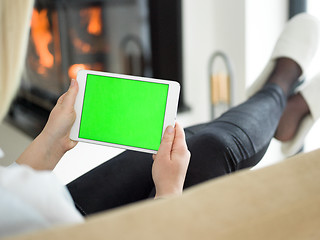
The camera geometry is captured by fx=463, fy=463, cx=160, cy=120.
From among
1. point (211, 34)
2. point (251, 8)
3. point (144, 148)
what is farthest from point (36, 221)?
point (211, 34)

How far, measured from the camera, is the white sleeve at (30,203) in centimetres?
41

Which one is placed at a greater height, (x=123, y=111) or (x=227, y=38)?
(x=123, y=111)

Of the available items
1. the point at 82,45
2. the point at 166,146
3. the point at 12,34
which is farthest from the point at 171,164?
the point at 82,45

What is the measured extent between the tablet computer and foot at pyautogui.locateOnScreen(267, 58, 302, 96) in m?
0.61

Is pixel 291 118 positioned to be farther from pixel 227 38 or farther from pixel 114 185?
pixel 227 38

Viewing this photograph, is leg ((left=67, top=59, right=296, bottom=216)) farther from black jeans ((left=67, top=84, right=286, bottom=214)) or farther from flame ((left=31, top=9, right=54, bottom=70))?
flame ((left=31, top=9, right=54, bottom=70))

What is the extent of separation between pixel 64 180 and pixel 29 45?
1304 millimetres

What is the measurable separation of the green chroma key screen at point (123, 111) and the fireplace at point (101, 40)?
1309mm

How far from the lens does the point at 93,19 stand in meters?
2.22

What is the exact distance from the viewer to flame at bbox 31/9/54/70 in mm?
2174

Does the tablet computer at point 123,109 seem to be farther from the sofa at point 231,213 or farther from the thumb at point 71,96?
the sofa at point 231,213

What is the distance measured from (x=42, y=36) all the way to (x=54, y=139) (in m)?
1.45

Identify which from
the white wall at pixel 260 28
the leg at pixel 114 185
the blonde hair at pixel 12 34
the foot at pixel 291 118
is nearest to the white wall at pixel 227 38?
the white wall at pixel 260 28

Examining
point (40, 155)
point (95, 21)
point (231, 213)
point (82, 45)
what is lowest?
point (82, 45)
